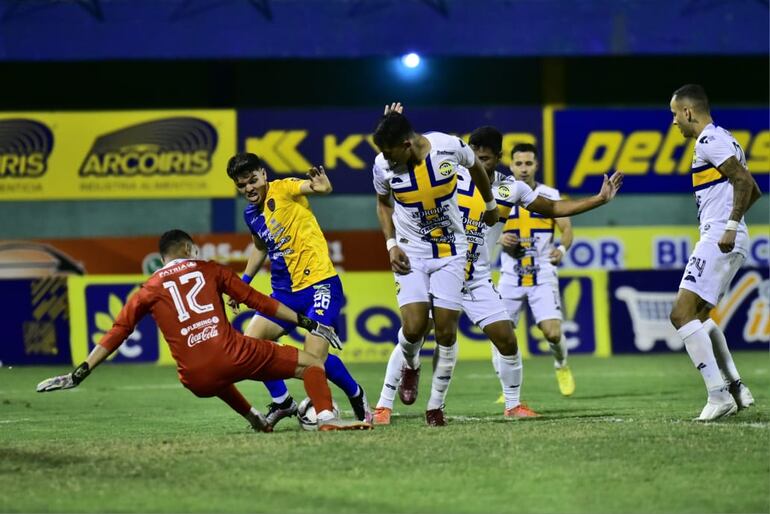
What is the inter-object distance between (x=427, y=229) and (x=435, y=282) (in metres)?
0.39

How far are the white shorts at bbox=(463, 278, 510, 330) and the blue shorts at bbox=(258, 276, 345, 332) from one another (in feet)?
3.20

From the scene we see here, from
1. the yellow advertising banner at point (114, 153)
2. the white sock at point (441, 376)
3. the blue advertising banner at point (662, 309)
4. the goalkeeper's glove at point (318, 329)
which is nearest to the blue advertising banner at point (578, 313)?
the blue advertising banner at point (662, 309)

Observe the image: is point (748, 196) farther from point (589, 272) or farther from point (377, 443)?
point (589, 272)

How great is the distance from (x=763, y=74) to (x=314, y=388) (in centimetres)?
2011

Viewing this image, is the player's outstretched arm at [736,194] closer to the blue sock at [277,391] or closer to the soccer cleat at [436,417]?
the soccer cleat at [436,417]

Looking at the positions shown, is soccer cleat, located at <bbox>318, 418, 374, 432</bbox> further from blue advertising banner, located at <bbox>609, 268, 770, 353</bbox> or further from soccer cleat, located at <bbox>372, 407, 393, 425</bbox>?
blue advertising banner, located at <bbox>609, 268, 770, 353</bbox>

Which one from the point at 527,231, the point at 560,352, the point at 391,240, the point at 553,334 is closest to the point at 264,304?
the point at 391,240

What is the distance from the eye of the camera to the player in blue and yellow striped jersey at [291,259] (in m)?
10.0

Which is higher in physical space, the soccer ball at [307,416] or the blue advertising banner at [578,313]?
the blue advertising banner at [578,313]

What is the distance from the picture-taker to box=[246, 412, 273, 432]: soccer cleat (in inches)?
380

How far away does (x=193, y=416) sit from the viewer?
11812mm

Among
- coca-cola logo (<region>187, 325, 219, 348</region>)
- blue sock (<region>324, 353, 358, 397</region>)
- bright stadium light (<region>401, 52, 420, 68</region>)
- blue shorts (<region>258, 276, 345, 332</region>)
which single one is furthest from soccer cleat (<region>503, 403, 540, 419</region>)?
bright stadium light (<region>401, 52, 420, 68</region>)

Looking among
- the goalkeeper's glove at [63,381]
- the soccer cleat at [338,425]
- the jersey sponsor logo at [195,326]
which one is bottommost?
the soccer cleat at [338,425]

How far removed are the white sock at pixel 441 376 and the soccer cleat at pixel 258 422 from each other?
3.89 feet
